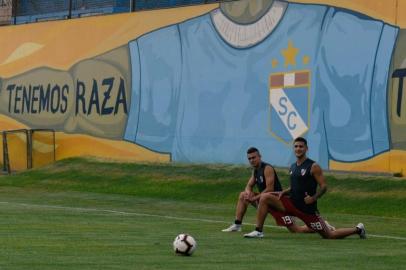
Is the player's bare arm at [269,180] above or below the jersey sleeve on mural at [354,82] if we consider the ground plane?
below

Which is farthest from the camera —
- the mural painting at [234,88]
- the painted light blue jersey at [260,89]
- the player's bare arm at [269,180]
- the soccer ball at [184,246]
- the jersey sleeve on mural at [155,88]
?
the jersey sleeve on mural at [155,88]

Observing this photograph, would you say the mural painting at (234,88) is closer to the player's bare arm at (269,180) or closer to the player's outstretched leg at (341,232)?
the player's bare arm at (269,180)

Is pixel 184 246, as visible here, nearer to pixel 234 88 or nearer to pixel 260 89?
pixel 260 89

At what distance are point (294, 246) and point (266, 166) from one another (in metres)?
3.51

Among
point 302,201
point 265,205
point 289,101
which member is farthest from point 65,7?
point 302,201

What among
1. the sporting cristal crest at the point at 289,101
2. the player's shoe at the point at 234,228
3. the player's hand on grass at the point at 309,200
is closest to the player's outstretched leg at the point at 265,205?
the player's hand on grass at the point at 309,200

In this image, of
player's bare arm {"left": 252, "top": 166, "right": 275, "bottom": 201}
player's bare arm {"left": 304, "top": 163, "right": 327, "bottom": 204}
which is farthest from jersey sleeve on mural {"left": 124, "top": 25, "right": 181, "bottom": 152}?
player's bare arm {"left": 304, "top": 163, "right": 327, "bottom": 204}

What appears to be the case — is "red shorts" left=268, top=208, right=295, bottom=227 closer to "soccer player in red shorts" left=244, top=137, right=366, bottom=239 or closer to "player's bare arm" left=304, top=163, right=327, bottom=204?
"soccer player in red shorts" left=244, top=137, right=366, bottom=239

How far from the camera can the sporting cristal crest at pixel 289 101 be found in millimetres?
31484

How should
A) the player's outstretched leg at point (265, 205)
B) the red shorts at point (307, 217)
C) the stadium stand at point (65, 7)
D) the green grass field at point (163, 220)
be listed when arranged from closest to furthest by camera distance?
the green grass field at point (163, 220) → the red shorts at point (307, 217) → the player's outstretched leg at point (265, 205) → the stadium stand at point (65, 7)

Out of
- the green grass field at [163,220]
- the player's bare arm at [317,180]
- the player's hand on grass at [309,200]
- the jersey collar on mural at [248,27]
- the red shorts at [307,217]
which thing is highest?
the jersey collar on mural at [248,27]

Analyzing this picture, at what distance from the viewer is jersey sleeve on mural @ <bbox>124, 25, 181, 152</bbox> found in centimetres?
3672

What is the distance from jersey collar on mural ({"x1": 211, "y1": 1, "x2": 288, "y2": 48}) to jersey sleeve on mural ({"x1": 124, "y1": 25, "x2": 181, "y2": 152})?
6.94 feet

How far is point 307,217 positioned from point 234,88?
15602mm
